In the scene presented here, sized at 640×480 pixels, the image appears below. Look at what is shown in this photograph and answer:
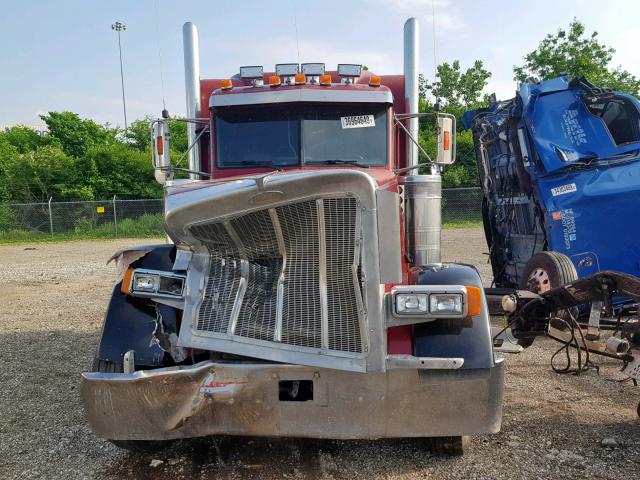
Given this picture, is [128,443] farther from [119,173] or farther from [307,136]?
[119,173]

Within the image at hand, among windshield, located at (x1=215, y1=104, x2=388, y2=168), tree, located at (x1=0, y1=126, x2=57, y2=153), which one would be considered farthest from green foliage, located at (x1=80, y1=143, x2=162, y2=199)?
windshield, located at (x1=215, y1=104, x2=388, y2=168)

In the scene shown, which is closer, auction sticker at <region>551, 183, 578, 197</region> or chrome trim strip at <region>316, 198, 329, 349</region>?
chrome trim strip at <region>316, 198, 329, 349</region>

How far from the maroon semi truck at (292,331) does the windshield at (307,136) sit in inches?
59.0

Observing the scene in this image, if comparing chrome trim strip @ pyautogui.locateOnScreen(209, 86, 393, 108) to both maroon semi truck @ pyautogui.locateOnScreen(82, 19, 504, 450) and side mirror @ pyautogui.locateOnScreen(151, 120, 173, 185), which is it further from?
maroon semi truck @ pyautogui.locateOnScreen(82, 19, 504, 450)

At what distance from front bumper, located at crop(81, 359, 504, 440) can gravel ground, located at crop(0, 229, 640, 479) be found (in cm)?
48

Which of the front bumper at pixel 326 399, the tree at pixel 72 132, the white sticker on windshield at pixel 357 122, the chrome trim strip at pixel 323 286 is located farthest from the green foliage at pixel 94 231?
the chrome trim strip at pixel 323 286

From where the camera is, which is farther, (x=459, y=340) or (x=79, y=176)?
(x=79, y=176)

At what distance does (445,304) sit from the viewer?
122 inches

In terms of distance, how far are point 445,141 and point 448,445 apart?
→ 8.35 feet

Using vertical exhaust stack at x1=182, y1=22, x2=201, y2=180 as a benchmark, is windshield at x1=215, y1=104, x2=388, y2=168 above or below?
below

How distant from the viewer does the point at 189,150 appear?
206 inches

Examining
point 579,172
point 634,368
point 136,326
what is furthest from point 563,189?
point 136,326

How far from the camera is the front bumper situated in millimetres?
3121

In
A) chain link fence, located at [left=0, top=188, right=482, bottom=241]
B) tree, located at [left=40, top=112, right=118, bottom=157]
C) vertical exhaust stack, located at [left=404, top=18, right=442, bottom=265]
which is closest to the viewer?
vertical exhaust stack, located at [left=404, top=18, right=442, bottom=265]
